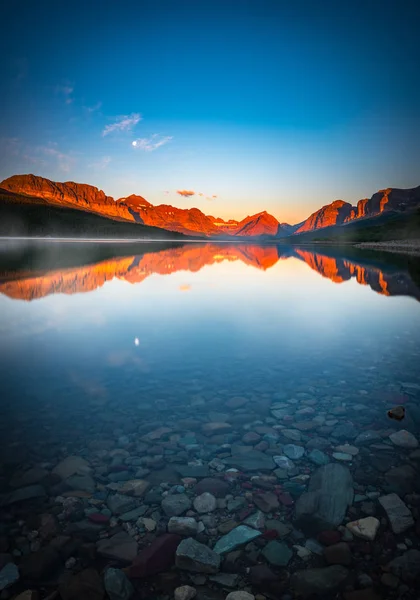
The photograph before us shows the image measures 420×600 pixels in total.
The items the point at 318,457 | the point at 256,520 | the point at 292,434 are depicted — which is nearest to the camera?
the point at 256,520

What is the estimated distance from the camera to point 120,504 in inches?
213

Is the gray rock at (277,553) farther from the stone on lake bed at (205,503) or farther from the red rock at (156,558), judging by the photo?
the red rock at (156,558)

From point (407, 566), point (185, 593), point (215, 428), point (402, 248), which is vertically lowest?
point (185, 593)

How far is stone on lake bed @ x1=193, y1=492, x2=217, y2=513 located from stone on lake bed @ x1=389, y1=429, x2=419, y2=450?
4.07 metres

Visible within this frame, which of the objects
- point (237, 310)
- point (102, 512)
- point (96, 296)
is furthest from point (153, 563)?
point (96, 296)

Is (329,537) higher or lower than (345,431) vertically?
lower

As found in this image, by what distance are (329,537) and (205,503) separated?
1.85 meters

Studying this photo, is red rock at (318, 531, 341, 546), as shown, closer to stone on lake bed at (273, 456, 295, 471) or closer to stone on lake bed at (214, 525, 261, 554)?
stone on lake bed at (214, 525, 261, 554)

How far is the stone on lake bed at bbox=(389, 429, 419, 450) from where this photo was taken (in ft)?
23.1

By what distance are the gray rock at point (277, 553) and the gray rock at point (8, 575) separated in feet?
10.2

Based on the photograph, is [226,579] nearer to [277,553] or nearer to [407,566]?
[277,553]

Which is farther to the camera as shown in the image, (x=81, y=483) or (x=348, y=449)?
(x=348, y=449)

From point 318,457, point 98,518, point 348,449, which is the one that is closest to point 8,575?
point 98,518

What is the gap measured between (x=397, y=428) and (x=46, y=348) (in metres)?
11.7
